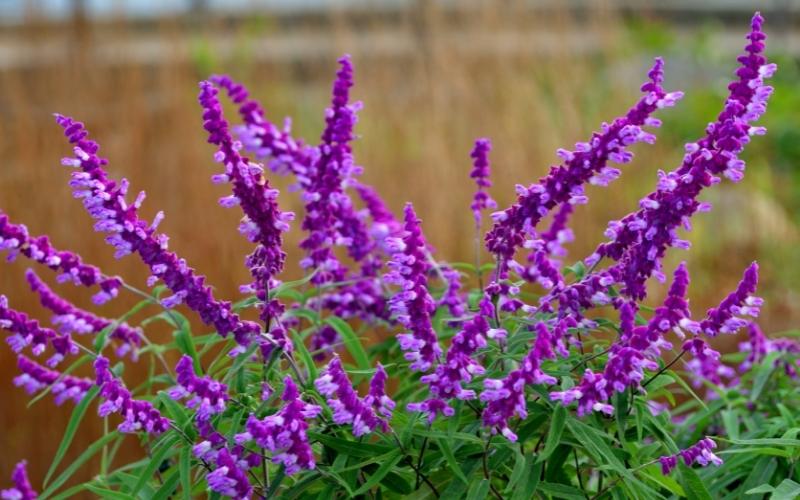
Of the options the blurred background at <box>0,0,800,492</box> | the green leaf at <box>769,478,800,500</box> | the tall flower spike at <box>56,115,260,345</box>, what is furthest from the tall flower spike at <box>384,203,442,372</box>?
the blurred background at <box>0,0,800,492</box>

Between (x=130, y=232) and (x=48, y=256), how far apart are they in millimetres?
311

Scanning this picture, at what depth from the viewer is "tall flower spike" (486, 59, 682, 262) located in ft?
7.06

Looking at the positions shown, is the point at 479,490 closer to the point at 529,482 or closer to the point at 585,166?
the point at 529,482

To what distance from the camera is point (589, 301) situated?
7.23 ft

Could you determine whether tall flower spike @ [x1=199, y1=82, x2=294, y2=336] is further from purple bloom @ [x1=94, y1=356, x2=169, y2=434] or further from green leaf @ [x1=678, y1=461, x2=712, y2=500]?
green leaf @ [x1=678, y1=461, x2=712, y2=500]

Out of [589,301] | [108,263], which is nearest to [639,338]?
[589,301]

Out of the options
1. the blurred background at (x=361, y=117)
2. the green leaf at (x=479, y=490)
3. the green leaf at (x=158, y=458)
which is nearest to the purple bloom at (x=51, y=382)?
the green leaf at (x=158, y=458)

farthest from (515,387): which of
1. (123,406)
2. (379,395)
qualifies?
(123,406)

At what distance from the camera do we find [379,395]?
2.02 m

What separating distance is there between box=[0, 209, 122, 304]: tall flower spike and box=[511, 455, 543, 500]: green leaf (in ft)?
3.05

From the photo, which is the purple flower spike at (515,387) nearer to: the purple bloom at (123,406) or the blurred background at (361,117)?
the purple bloom at (123,406)

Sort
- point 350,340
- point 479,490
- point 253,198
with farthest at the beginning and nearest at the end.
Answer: point 350,340, point 253,198, point 479,490

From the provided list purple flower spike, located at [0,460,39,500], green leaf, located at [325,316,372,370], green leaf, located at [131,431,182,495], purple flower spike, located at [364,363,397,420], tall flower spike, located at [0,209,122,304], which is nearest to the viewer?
purple flower spike, located at [364,363,397,420]

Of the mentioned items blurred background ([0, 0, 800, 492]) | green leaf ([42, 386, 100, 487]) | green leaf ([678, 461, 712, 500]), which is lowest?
green leaf ([678, 461, 712, 500])
